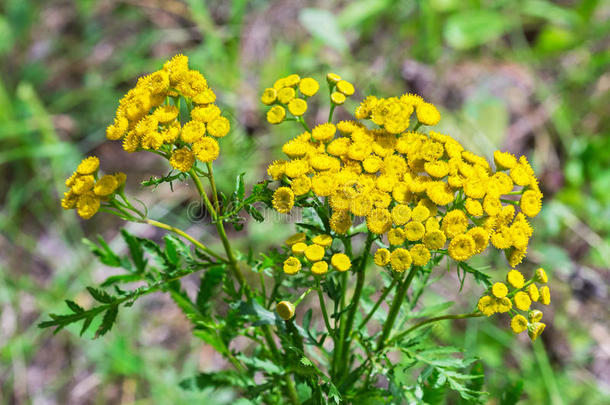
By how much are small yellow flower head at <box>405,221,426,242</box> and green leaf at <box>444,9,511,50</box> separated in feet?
13.2

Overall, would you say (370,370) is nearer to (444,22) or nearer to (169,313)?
(169,313)

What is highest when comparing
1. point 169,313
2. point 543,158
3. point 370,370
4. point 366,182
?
point 366,182

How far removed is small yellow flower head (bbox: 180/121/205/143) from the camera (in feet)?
5.19

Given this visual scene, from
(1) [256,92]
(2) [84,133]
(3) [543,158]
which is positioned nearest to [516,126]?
(3) [543,158]

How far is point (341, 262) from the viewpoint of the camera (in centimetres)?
150

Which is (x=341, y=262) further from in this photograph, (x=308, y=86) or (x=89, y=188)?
(x=89, y=188)

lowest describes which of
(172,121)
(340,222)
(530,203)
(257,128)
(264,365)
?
(257,128)

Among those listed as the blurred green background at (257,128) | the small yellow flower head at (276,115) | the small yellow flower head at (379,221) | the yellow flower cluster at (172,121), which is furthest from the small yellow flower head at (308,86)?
the blurred green background at (257,128)

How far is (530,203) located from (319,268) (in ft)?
2.46

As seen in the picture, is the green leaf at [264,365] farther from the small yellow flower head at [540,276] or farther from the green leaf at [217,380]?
the small yellow flower head at [540,276]

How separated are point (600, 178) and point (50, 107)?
16.0 feet

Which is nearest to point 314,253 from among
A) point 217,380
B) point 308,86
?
point 308,86

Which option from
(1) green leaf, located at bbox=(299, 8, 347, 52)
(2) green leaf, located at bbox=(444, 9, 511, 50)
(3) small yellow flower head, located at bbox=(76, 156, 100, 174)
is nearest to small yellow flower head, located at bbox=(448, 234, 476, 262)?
(3) small yellow flower head, located at bbox=(76, 156, 100, 174)

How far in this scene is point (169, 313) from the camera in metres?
4.05
